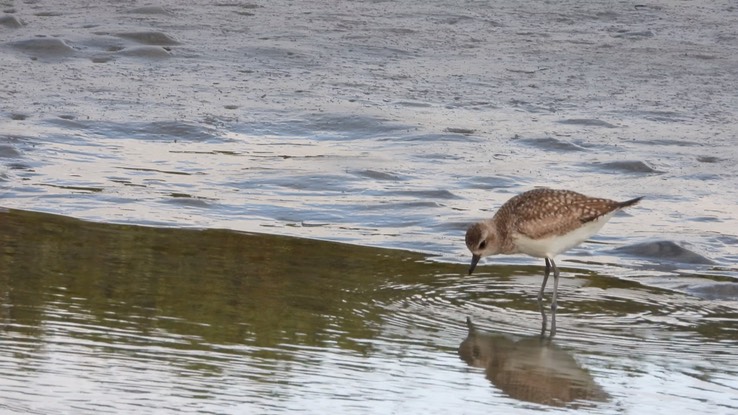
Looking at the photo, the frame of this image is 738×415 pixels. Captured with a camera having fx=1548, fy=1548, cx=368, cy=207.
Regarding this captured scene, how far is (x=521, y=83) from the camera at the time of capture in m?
15.1

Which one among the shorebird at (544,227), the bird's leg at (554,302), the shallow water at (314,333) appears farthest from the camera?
the shorebird at (544,227)

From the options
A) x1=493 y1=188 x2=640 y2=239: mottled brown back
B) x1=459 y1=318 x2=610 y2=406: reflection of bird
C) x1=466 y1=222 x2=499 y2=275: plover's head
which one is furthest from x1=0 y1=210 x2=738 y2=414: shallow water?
x1=493 y1=188 x2=640 y2=239: mottled brown back

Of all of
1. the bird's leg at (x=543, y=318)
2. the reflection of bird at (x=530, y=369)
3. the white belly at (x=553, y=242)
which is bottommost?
the reflection of bird at (x=530, y=369)

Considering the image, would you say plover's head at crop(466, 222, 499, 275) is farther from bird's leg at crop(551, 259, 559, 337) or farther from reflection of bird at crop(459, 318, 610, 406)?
reflection of bird at crop(459, 318, 610, 406)

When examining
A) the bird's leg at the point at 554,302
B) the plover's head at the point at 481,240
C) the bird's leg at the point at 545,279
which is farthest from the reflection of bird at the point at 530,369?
the plover's head at the point at 481,240

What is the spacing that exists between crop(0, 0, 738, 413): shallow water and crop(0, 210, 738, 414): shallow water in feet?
0.08

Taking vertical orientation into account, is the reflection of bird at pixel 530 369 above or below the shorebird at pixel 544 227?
below

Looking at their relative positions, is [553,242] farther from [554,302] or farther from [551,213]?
[554,302]

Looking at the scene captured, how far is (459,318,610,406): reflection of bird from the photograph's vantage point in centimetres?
669

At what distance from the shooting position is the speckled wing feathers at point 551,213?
357 inches

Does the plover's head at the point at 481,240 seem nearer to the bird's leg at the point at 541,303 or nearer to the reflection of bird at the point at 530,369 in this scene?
the bird's leg at the point at 541,303

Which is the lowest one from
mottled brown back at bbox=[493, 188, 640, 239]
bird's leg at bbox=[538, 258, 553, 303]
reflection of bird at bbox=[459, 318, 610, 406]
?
reflection of bird at bbox=[459, 318, 610, 406]

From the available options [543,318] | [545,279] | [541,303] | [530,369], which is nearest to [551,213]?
[545,279]

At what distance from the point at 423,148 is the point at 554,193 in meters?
3.48
